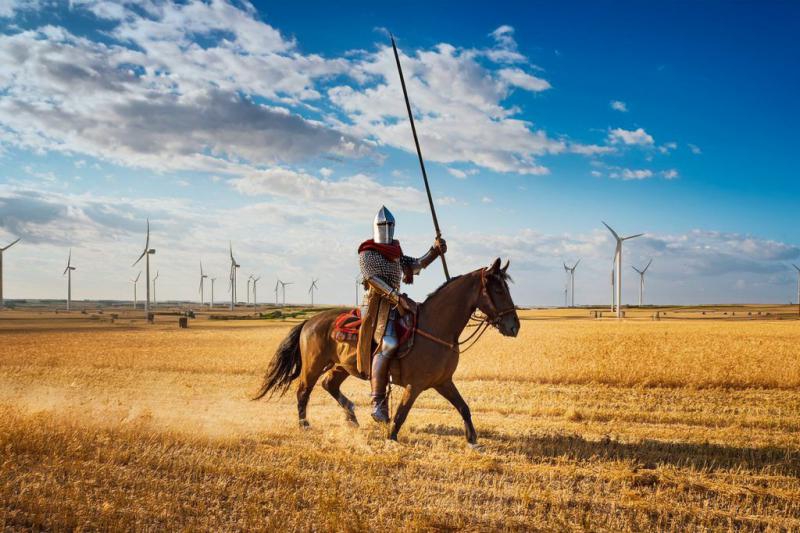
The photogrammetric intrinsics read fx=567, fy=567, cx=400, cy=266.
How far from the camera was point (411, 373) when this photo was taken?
360 inches

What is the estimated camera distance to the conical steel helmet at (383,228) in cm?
981

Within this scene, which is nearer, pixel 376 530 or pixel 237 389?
pixel 376 530

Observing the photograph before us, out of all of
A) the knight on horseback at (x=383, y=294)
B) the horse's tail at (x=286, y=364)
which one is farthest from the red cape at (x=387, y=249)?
the horse's tail at (x=286, y=364)

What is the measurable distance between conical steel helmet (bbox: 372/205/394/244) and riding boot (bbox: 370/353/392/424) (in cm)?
199

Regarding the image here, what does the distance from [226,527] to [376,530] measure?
1479 mm

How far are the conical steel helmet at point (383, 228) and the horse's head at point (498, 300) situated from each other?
5.78 ft

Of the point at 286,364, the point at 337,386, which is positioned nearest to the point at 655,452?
the point at 337,386

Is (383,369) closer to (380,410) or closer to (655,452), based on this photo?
(380,410)

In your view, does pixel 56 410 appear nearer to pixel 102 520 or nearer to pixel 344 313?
pixel 344 313

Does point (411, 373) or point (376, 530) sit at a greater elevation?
point (411, 373)

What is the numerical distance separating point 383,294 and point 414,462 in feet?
8.96

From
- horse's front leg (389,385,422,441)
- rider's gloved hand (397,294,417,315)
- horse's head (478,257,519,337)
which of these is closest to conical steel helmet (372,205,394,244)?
rider's gloved hand (397,294,417,315)

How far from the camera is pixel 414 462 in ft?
26.2

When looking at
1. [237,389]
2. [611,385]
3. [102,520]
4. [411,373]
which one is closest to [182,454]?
[102,520]
